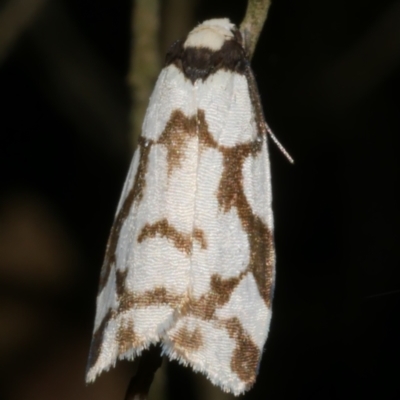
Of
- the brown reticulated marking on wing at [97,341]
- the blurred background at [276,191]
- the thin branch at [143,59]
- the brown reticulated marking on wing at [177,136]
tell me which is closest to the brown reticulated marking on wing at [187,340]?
the brown reticulated marking on wing at [97,341]

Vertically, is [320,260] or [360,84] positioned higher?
[360,84]

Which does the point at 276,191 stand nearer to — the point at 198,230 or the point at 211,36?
the point at 211,36

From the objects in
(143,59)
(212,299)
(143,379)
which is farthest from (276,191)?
(143,379)

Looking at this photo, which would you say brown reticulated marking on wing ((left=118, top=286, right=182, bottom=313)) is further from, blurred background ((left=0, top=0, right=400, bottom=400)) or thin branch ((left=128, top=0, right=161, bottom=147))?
blurred background ((left=0, top=0, right=400, bottom=400))

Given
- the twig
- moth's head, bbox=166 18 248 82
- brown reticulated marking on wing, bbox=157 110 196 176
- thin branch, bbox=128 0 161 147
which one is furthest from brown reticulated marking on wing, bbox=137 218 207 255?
thin branch, bbox=128 0 161 147

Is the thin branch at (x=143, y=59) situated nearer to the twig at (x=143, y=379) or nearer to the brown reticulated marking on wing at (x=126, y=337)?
the brown reticulated marking on wing at (x=126, y=337)

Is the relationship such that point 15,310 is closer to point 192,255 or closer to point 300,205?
point 300,205

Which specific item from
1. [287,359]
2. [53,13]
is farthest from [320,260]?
[53,13]
